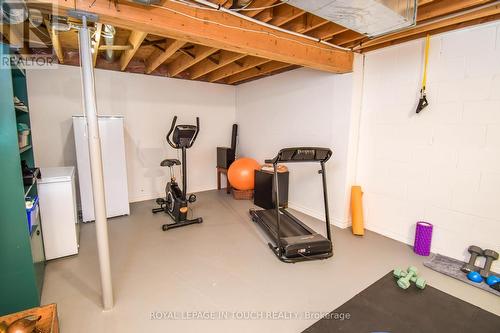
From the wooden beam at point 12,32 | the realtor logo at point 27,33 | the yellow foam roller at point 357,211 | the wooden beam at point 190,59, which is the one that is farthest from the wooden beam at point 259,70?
the wooden beam at point 12,32

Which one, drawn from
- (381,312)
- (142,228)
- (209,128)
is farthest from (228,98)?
(381,312)

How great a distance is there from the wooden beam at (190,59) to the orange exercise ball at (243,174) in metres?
1.94

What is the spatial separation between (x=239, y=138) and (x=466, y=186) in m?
4.15

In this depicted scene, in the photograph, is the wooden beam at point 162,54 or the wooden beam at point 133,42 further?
the wooden beam at point 162,54

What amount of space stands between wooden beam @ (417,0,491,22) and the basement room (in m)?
0.02

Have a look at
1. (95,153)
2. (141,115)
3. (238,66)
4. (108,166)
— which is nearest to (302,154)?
(95,153)

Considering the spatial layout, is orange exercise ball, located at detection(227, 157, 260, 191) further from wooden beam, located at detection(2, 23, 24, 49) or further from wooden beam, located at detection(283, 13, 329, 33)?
wooden beam, located at detection(2, 23, 24, 49)

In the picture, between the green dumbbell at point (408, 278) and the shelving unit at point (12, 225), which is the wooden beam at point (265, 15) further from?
the green dumbbell at point (408, 278)

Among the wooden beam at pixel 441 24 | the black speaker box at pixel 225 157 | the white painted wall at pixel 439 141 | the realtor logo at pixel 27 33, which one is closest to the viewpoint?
the realtor logo at pixel 27 33

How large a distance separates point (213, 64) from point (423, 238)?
372cm

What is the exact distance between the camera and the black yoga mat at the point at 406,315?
5.94 feet

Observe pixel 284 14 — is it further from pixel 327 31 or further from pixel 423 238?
pixel 423 238

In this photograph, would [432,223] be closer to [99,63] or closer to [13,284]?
[13,284]

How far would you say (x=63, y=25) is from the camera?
2.21 m
